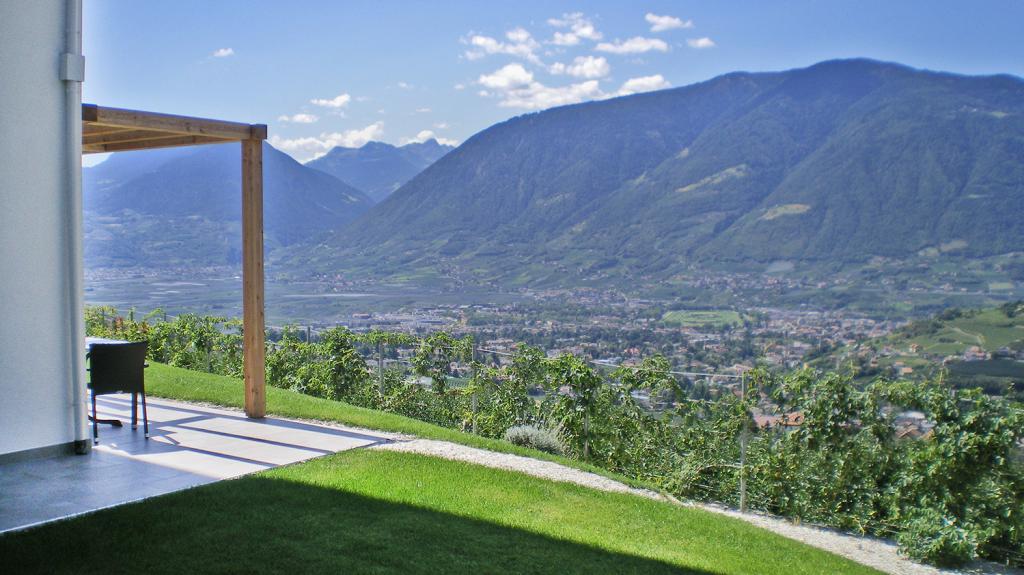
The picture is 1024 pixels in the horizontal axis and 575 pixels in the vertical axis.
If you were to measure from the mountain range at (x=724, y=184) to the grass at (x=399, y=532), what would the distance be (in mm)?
43074

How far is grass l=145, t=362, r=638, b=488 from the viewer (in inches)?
302

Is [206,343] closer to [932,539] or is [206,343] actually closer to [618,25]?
[932,539]

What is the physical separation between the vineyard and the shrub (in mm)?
14

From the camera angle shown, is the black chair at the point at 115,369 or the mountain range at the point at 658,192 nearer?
the black chair at the point at 115,369

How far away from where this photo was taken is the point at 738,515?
700cm

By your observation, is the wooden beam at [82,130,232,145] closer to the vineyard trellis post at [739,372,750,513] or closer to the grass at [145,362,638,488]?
the grass at [145,362,638,488]

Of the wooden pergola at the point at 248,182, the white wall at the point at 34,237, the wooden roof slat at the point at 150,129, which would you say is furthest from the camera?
the wooden pergola at the point at 248,182

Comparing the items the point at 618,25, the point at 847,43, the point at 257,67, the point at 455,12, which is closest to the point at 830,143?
the point at 847,43

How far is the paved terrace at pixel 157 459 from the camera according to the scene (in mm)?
5157

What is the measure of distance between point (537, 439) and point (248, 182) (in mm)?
4060

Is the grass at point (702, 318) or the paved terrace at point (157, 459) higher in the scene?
the paved terrace at point (157, 459)

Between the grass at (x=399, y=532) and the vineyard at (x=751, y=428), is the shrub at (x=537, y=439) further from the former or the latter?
the grass at (x=399, y=532)

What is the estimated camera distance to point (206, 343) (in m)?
11.8

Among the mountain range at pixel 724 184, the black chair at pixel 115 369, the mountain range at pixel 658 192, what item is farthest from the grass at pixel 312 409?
the mountain range at pixel 724 184
